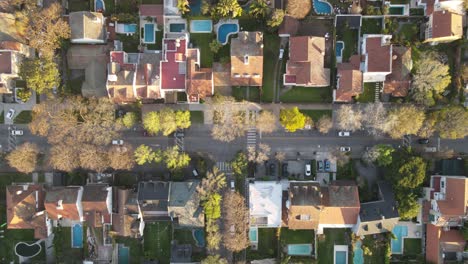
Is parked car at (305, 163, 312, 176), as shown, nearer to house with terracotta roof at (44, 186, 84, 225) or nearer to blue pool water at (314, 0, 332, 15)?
blue pool water at (314, 0, 332, 15)

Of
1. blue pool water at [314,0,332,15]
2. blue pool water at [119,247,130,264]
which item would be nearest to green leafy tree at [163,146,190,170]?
blue pool water at [119,247,130,264]

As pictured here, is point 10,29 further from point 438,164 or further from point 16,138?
point 438,164

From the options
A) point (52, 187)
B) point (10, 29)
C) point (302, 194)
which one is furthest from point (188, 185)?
point (10, 29)

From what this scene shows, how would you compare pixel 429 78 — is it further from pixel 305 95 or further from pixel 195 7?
pixel 195 7

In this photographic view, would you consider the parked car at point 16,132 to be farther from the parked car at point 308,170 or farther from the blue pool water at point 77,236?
the parked car at point 308,170

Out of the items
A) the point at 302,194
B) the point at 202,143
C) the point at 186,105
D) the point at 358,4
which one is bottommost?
the point at 302,194

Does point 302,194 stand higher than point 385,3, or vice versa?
point 385,3

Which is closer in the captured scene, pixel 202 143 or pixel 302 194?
pixel 302 194

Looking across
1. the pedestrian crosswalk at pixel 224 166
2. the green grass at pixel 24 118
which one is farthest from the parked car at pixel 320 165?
the green grass at pixel 24 118
